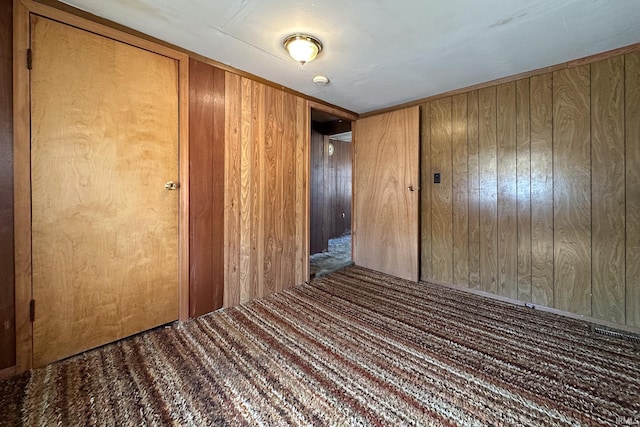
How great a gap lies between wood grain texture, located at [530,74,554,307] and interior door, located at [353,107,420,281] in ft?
3.47

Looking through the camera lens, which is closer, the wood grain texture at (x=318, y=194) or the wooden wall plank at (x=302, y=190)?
the wooden wall plank at (x=302, y=190)

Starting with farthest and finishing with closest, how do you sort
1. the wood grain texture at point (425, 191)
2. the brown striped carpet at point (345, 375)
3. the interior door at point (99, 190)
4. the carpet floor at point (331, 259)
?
the carpet floor at point (331, 259) < the wood grain texture at point (425, 191) < the interior door at point (99, 190) < the brown striped carpet at point (345, 375)

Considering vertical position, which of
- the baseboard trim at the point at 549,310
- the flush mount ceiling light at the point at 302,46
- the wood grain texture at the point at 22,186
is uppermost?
the flush mount ceiling light at the point at 302,46

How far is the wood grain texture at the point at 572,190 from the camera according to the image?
84.4 inches

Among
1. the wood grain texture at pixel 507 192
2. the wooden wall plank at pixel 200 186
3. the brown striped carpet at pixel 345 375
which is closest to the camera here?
the brown striped carpet at pixel 345 375

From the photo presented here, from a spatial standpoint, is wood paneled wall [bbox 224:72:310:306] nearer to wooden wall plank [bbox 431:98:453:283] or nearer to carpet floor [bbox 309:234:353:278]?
carpet floor [bbox 309:234:353:278]

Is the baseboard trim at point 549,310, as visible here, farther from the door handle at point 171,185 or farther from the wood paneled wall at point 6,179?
the wood paneled wall at point 6,179

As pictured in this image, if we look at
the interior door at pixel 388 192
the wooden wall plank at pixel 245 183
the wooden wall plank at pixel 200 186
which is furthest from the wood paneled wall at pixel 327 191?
the wooden wall plank at pixel 200 186

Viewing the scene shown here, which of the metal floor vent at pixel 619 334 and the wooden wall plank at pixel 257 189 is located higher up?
the wooden wall plank at pixel 257 189

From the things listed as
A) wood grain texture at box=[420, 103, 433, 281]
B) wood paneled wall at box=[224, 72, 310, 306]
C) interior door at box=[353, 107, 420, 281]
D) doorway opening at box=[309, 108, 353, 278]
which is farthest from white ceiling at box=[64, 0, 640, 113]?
doorway opening at box=[309, 108, 353, 278]

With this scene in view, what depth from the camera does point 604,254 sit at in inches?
82.2

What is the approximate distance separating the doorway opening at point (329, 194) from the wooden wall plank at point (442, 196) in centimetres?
127

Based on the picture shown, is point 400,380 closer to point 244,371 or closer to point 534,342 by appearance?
point 244,371

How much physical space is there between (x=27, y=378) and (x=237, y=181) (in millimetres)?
1743
